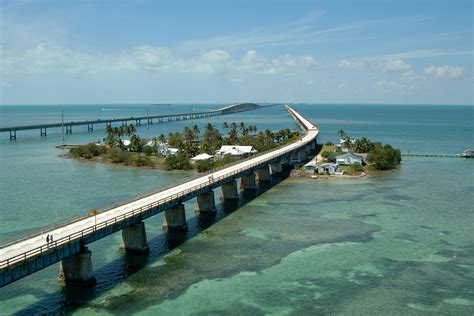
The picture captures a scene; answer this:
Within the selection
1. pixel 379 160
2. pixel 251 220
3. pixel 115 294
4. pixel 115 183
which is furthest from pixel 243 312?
pixel 379 160

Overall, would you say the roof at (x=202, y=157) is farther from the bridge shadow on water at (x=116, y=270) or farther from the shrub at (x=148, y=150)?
the bridge shadow on water at (x=116, y=270)

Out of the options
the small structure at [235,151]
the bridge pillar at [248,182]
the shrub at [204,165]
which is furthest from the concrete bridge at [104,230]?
the small structure at [235,151]

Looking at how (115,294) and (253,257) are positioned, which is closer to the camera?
(115,294)

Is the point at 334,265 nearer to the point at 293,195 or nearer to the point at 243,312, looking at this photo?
the point at 243,312

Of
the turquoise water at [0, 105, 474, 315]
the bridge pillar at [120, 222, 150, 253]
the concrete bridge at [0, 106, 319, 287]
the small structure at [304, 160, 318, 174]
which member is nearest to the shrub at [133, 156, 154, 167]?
the turquoise water at [0, 105, 474, 315]

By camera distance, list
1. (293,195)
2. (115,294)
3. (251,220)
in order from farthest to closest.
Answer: (293,195) → (251,220) → (115,294)

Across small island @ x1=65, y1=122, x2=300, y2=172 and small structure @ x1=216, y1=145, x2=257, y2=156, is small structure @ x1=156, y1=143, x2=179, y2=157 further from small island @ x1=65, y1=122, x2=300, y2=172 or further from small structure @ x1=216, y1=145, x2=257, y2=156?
small structure @ x1=216, y1=145, x2=257, y2=156
